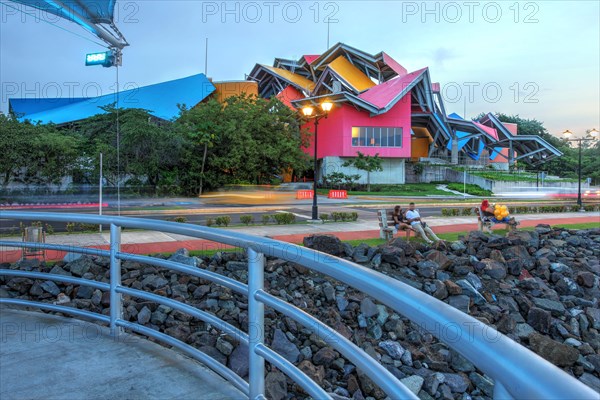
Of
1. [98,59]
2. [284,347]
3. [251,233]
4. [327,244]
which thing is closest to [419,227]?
[327,244]

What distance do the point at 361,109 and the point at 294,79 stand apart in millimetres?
18995

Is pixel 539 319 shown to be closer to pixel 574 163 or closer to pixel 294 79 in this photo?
pixel 294 79

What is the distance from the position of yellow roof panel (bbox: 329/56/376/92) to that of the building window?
8776mm

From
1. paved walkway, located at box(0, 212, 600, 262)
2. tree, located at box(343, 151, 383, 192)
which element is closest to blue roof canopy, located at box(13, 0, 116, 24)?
paved walkway, located at box(0, 212, 600, 262)

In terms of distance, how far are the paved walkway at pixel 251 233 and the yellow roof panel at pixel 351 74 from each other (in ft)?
126

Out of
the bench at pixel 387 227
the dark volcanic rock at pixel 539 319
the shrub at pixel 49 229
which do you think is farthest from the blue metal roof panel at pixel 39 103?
the dark volcanic rock at pixel 539 319

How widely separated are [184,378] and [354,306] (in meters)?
5.33

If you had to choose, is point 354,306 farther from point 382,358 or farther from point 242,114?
point 242,114

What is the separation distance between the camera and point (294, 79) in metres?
61.3

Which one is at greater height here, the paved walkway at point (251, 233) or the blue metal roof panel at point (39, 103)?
the blue metal roof panel at point (39, 103)

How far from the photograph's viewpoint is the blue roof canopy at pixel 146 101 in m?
46.0

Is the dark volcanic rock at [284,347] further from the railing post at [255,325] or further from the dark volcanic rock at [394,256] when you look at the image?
the dark volcanic rock at [394,256]

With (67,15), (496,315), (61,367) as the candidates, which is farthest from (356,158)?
(61,367)

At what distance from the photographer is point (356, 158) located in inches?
1745
